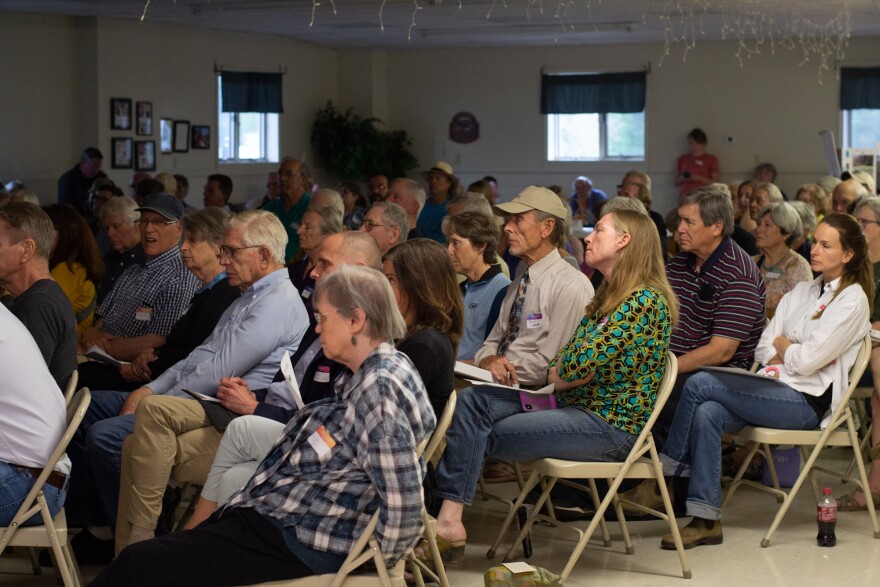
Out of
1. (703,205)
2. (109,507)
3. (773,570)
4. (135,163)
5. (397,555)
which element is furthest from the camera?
(135,163)

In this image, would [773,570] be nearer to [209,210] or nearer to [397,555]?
[397,555]

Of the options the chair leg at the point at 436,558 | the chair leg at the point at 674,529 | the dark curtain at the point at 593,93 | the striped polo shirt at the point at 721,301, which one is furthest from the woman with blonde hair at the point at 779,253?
the dark curtain at the point at 593,93

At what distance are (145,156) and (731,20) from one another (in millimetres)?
6861

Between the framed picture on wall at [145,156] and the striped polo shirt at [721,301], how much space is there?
9531 millimetres

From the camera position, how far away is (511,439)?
3.69 metres

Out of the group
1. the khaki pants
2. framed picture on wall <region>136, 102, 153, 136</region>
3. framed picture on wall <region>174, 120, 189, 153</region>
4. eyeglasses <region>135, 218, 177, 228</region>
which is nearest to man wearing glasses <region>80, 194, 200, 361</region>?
eyeglasses <region>135, 218, 177, 228</region>

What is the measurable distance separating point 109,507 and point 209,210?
1.36 meters

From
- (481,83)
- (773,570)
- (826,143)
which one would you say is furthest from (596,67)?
(773,570)

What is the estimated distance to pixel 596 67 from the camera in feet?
53.4

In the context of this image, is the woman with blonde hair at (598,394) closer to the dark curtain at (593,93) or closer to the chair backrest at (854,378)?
the chair backrest at (854,378)

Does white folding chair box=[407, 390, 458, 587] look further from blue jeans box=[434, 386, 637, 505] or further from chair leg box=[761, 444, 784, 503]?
chair leg box=[761, 444, 784, 503]

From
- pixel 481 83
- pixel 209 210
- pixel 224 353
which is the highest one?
pixel 481 83

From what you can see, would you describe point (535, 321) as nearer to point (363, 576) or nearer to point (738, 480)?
point (738, 480)

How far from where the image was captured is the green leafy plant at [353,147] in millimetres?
16062
